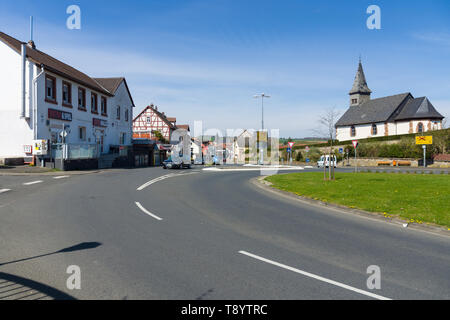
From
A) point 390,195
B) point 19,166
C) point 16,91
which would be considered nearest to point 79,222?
point 390,195

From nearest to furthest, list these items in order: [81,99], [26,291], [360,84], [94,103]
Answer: [26,291], [81,99], [94,103], [360,84]

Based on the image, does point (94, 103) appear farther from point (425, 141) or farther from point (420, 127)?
point (420, 127)

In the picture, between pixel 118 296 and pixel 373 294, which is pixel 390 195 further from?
pixel 118 296

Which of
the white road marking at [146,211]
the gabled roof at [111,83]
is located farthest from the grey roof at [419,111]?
the white road marking at [146,211]

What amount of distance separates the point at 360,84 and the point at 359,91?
91.9 inches

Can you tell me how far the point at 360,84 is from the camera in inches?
3423

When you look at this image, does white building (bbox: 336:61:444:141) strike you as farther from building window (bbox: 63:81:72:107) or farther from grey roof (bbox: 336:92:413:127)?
building window (bbox: 63:81:72:107)

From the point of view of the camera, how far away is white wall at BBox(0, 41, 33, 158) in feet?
83.2

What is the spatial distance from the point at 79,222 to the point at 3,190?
7.90 metres

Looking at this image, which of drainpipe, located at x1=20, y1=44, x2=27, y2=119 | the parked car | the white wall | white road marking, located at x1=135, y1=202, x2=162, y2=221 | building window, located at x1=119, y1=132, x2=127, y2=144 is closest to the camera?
white road marking, located at x1=135, y1=202, x2=162, y2=221

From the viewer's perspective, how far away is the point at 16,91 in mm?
25484

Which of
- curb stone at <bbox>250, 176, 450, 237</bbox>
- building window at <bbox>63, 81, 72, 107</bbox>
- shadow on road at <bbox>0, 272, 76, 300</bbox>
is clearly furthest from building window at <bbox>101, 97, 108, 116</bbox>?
shadow on road at <bbox>0, 272, 76, 300</bbox>

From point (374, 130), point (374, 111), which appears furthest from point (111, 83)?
point (374, 111)

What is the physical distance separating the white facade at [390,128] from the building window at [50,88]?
5738 cm
